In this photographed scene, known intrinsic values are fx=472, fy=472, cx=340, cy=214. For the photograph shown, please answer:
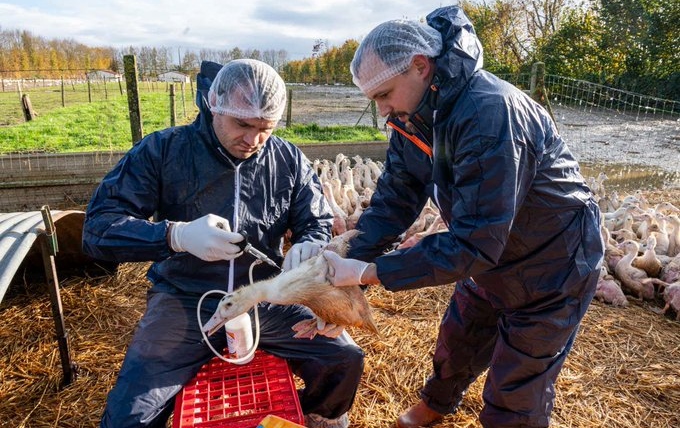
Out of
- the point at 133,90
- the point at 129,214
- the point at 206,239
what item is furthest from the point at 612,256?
the point at 133,90

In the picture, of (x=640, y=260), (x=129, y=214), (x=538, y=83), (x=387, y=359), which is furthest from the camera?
(x=538, y=83)

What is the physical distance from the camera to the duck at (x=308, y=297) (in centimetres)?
219

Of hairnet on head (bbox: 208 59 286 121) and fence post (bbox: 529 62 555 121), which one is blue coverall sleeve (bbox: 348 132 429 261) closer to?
hairnet on head (bbox: 208 59 286 121)

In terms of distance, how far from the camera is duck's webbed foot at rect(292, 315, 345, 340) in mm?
2367

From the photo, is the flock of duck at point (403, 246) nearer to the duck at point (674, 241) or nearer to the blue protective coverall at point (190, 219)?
the duck at point (674, 241)

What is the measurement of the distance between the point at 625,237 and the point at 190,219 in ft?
18.1

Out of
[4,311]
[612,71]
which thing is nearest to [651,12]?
[612,71]

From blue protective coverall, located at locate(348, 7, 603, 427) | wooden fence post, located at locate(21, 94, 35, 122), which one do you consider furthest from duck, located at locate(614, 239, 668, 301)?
wooden fence post, located at locate(21, 94, 35, 122)

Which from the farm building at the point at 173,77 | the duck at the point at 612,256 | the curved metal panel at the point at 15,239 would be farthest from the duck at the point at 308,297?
the farm building at the point at 173,77

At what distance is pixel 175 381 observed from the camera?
2312 mm

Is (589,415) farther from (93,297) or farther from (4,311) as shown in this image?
(4,311)

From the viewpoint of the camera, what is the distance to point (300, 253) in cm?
256

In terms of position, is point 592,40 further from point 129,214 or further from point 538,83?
point 129,214

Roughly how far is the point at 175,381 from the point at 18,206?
553 centimetres
